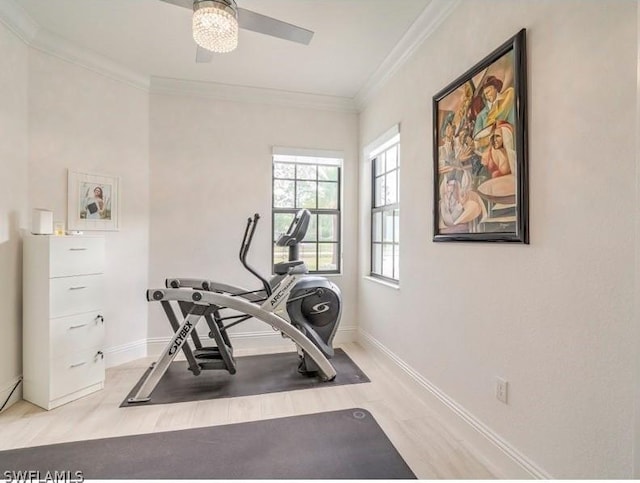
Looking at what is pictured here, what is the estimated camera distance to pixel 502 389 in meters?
1.56

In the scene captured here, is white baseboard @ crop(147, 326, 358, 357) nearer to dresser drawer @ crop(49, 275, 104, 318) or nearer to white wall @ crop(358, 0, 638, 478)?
dresser drawer @ crop(49, 275, 104, 318)

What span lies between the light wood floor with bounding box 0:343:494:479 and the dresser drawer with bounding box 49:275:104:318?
68 centimetres

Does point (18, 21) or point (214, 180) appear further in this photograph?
point (214, 180)

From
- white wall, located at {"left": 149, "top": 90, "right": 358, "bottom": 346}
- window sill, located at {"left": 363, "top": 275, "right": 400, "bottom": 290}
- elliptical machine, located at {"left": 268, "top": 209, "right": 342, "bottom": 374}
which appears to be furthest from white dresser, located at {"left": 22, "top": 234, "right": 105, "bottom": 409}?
window sill, located at {"left": 363, "top": 275, "right": 400, "bottom": 290}

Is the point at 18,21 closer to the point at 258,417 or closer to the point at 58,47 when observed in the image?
the point at 58,47

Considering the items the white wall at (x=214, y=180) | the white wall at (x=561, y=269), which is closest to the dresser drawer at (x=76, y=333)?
the white wall at (x=214, y=180)

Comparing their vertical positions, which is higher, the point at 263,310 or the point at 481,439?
the point at 263,310

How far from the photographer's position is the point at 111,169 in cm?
287

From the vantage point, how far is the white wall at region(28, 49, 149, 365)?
8.11ft

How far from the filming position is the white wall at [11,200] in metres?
2.14

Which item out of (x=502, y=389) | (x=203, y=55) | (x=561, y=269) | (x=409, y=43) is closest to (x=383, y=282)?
(x=502, y=389)

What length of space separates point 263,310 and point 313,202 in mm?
1687

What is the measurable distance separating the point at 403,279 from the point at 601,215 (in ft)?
5.11

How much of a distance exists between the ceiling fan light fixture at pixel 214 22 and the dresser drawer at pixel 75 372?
7.77 feet
